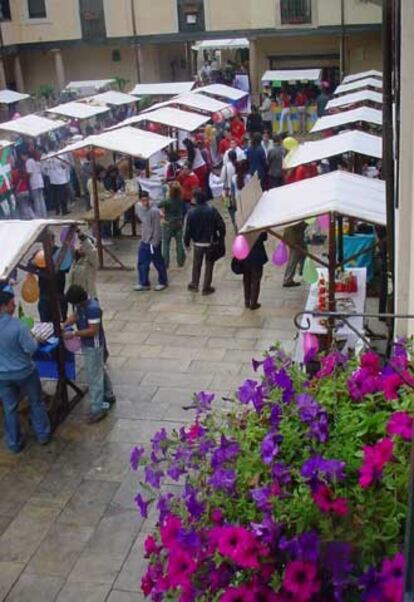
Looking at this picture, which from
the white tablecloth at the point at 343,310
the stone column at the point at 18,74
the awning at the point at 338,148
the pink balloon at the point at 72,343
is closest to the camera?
the white tablecloth at the point at 343,310

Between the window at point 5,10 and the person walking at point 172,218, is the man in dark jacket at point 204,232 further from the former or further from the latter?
the window at point 5,10

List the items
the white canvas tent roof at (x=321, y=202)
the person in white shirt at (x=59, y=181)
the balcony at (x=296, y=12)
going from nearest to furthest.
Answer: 1. the white canvas tent roof at (x=321, y=202)
2. the person in white shirt at (x=59, y=181)
3. the balcony at (x=296, y=12)

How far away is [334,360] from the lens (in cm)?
410


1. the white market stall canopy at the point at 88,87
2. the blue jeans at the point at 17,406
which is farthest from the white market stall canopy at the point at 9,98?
the blue jeans at the point at 17,406

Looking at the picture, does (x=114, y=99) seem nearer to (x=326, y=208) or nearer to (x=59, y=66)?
(x=59, y=66)

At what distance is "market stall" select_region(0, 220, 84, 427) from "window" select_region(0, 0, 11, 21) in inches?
1046

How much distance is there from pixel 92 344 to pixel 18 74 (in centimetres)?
2881

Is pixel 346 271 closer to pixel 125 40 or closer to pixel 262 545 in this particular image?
pixel 262 545

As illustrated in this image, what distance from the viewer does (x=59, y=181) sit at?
1684 centimetres

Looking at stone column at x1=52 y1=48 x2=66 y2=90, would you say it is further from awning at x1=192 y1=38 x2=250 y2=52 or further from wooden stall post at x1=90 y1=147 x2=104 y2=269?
wooden stall post at x1=90 y1=147 x2=104 y2=269

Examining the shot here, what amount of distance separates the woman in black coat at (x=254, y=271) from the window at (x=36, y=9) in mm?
25355

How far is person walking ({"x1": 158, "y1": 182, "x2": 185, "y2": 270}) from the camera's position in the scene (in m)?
12.3

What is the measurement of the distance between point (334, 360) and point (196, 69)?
31.6m

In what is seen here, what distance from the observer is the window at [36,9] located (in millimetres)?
32531
